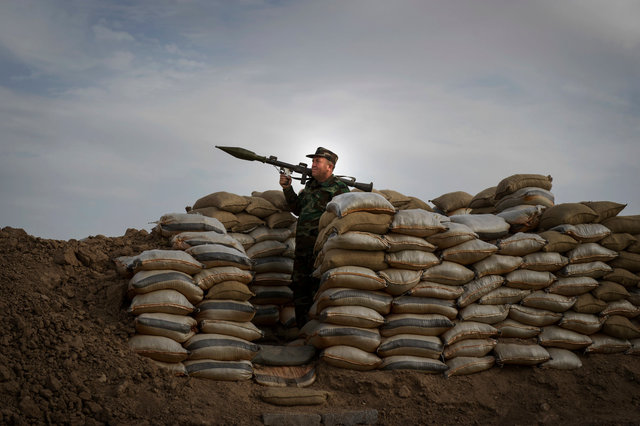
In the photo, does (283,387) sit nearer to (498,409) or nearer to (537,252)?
(498,409)

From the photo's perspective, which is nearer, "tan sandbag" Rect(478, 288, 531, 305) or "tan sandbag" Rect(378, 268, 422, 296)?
"tan sandbag" Rect(378, 268, 422, 296)

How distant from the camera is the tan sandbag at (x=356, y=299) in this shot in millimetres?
5688

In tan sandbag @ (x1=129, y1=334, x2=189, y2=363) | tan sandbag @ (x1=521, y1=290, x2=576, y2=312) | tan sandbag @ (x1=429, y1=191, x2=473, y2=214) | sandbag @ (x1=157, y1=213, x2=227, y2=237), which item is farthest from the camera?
tan sandbag @ (x1=429, y1=191, x2=473, y2=214)

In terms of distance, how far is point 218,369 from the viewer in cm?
540

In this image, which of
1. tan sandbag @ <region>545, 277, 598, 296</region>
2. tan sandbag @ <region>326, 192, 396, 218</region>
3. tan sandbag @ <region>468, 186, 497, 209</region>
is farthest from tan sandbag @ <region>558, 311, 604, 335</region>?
tan sandbag @ <region>326, 192, 396, 218</region>

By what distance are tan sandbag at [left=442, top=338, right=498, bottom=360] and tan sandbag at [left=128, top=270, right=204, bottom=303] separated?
2.51m

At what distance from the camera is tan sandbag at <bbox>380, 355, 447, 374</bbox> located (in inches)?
226

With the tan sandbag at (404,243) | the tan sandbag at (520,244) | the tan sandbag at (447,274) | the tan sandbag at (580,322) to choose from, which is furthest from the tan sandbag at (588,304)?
the tan sandbag at (404,243)

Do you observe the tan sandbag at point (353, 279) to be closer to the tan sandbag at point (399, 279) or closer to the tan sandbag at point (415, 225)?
the tan sandbag at point (399, 279)

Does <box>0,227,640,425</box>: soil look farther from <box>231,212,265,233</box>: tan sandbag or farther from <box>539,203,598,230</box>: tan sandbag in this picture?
<box>539,203,598,230</box>: tan sandbag

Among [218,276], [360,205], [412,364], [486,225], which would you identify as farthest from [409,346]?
[218,276]

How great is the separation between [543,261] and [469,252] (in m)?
0.93

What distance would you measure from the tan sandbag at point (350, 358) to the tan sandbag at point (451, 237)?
130 cm

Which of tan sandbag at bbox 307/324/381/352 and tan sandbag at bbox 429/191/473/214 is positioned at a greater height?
tan sandbag at bbox 429/191/473/214
